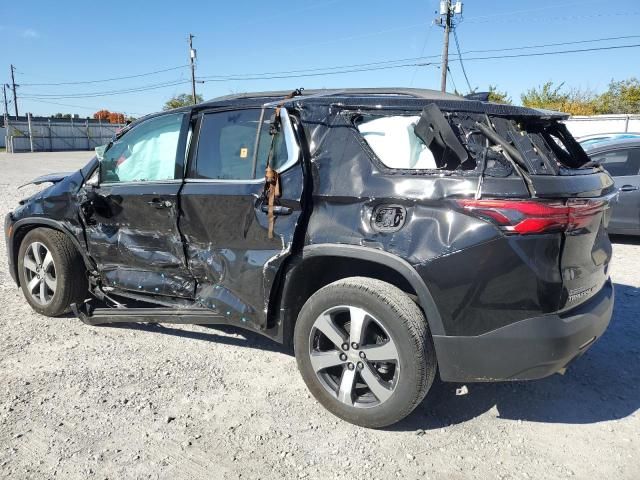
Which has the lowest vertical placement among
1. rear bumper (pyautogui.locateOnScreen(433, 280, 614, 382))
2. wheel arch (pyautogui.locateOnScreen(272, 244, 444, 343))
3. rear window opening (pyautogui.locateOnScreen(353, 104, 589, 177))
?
rear bumper (pyautogui.locateOnScreen(433, 280, 614, 382))

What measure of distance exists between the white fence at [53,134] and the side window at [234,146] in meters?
48.0

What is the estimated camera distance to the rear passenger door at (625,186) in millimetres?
7391

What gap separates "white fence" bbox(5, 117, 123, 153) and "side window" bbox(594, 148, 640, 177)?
46.5 m

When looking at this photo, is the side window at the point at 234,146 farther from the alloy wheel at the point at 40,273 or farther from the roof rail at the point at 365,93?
the alloy wheel at the point at 40,273

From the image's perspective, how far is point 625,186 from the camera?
7484mm

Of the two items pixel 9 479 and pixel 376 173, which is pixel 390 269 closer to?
pixel 376 173

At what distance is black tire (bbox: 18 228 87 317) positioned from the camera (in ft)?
14.5

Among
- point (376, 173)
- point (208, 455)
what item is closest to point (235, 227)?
point (376, 173)

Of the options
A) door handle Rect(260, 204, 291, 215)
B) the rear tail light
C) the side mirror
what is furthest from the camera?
the side mirror

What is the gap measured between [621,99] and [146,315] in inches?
1748

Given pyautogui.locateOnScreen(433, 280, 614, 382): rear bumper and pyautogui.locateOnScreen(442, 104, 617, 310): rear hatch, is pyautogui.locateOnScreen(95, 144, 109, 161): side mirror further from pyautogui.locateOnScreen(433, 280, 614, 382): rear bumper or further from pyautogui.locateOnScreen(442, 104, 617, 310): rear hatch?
pyautogui.locateOnScreen(433, 280, 614, 382): rear bumper

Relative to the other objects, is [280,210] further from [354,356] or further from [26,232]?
[26,232]

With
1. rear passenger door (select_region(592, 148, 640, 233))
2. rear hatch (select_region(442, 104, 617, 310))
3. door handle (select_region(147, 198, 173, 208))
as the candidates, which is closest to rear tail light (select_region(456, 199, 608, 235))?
rear hatch (select_region(442, 104, 617, 310))

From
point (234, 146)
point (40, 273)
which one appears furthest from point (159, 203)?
point (40, 273)
